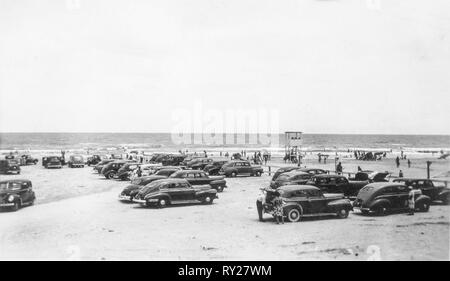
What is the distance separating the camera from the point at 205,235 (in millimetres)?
14297

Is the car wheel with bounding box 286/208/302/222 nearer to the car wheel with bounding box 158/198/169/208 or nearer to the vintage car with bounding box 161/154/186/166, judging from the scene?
the car wheel with bounding box 158/198/169/208

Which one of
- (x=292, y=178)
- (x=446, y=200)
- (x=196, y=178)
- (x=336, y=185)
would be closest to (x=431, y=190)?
(x=446, y=200)

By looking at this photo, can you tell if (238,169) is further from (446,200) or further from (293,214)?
(293,214)

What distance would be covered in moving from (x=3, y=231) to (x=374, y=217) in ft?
42.8

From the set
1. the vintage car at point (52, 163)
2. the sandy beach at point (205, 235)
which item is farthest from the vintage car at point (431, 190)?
the vintage car at point (52, 163)

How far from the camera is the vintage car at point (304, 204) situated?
16.5m

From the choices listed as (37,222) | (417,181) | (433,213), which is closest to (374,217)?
(433,213)

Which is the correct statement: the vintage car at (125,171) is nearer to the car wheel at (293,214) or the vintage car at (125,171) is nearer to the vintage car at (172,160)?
the vintage car at (172,160)

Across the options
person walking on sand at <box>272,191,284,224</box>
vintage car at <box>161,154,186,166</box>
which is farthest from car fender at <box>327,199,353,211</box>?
vintage car at <box>161,154,186,166</box>

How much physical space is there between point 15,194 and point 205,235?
32.8 feet

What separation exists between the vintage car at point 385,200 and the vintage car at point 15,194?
46.6 feet

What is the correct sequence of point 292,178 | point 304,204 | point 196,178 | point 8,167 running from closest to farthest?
point 304,204, point 292,178, point 196,178, point 8,167

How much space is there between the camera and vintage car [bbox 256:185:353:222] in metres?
16.5
